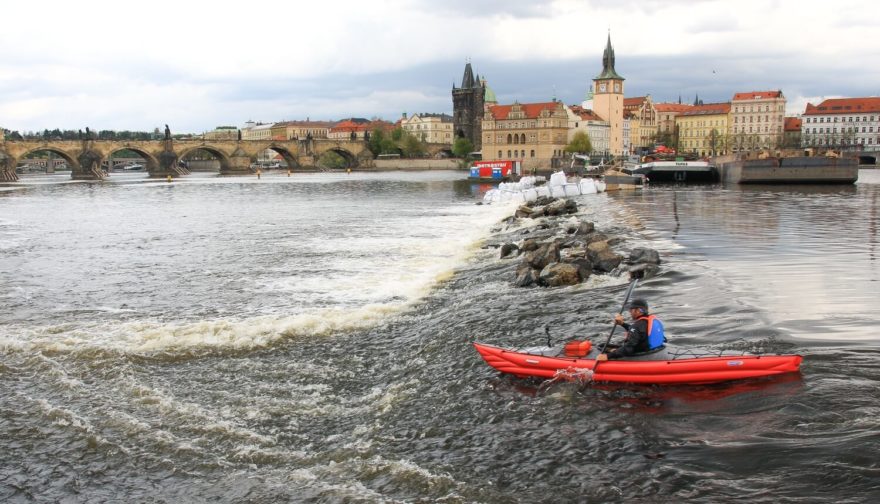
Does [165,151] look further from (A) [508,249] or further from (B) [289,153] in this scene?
(A) [508,249]

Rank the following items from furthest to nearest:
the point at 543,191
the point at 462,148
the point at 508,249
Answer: the point at 462,148 → the point at 543,191 → the point at 508,249

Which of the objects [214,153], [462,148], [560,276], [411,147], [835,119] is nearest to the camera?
[560,276]

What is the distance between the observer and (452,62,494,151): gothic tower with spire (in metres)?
189

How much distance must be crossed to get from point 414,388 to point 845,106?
194 m

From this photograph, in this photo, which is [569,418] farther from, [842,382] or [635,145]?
[635,145]

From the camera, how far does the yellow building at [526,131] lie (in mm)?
156625

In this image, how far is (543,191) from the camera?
5984cm

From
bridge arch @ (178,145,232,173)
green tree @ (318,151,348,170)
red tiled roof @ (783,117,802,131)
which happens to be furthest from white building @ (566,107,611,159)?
bridge arch @ (178,145,232,173)

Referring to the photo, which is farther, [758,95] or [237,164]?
[758,95]

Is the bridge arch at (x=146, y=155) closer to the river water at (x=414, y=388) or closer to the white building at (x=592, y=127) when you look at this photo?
the white building at (x=592, y=127)

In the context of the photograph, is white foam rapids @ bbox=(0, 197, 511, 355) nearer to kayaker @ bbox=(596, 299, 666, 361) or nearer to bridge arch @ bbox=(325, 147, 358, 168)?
kayaker @ bbox=(596, 299, 666, 361)

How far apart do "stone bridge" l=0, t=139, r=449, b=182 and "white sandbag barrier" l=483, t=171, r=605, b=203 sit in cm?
8276

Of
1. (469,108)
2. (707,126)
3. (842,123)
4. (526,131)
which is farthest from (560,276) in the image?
(707,126)

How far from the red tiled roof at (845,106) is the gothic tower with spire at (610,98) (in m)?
47.4
